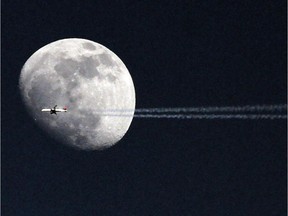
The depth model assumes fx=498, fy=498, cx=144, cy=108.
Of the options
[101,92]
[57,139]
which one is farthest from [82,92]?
[57,139]

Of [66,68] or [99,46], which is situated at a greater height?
[99,46]

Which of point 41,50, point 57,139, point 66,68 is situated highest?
point 41,50

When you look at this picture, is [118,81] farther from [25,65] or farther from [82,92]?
[25,65]

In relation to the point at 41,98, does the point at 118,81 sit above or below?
above

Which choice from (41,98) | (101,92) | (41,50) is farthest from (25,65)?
(101,92)

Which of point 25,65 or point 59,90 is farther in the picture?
point 25,65

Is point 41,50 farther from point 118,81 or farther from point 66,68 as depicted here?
point 118,81
